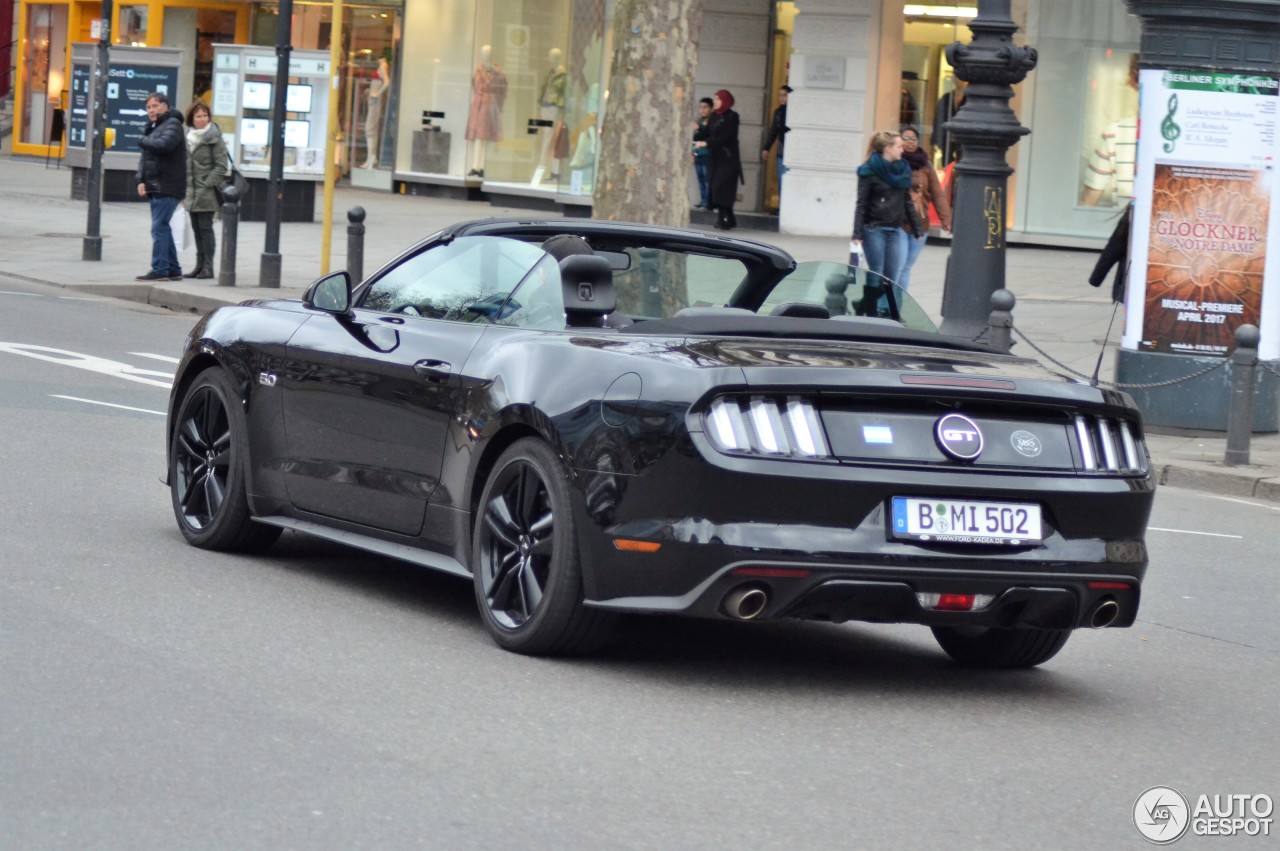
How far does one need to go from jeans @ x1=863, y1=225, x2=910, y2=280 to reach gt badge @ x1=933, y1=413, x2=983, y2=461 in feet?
44.6

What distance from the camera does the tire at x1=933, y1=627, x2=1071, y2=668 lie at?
22.4 feet

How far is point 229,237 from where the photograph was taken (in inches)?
837

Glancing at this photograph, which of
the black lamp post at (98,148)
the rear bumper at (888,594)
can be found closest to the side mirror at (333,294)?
the rear bumper at (888,594)

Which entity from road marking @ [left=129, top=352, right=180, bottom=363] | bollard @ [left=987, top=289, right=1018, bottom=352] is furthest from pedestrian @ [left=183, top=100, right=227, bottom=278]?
bollard @ [left=987, top=289, right=1018, bottom=352]

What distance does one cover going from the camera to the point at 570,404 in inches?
246

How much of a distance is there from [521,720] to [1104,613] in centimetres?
184

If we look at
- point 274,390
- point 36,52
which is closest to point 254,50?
point 36,52

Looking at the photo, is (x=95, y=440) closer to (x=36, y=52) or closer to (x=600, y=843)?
(x=600, y=843)

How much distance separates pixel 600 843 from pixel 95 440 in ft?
24.0

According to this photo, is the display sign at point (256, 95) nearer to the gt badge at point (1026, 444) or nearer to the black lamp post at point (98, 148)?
the black lamp post at point (98, 148)

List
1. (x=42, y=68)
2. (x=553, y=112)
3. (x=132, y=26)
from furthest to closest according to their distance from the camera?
(x=42, y=68)
(x=132, y=26)
(x=553, y=112)

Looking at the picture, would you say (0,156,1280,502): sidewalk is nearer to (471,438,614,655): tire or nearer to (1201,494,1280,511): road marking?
(1201,494,1280,511): road marking

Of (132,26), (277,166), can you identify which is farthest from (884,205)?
(132,26)

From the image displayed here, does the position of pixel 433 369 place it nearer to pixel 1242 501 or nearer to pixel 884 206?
pixel 1242 501
